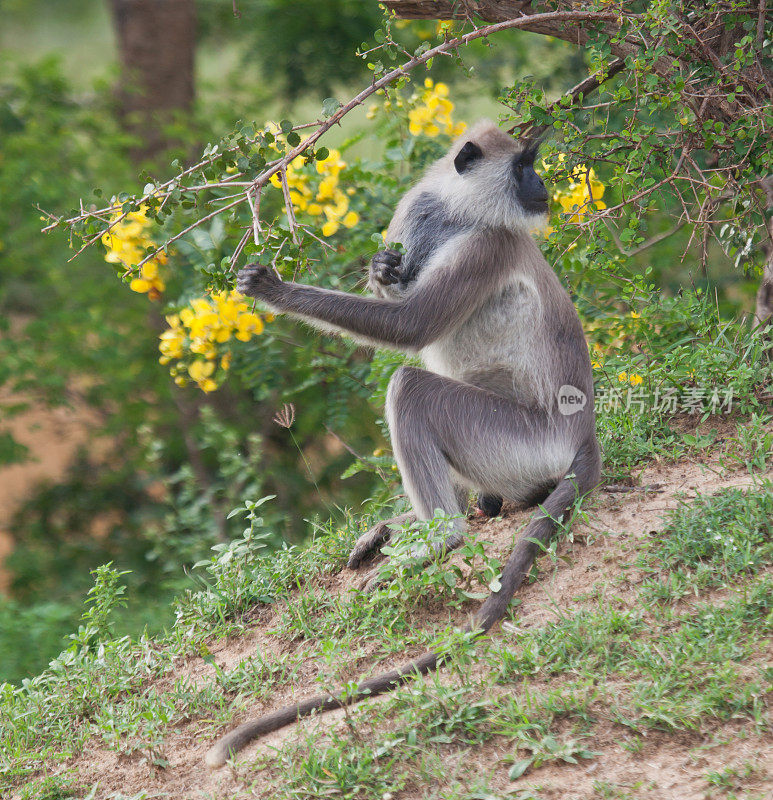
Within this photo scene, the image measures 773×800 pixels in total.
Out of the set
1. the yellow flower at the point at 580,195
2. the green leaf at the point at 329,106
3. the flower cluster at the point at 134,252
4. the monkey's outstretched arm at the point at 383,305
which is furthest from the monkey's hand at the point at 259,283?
the yellow flower at the point at 580,195

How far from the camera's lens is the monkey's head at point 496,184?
11.6ft

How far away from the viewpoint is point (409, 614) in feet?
10.3

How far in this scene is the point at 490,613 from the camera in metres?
2.91

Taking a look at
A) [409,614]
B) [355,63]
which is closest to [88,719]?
[409,614]

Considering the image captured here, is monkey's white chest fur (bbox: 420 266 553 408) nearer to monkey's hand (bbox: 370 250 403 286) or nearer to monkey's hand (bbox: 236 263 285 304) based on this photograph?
monkey's hand (bbox: 370 250 403 286)

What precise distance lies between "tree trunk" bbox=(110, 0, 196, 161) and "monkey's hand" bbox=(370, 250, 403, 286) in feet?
17.6

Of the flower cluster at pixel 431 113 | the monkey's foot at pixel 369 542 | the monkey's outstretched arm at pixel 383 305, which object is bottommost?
the monkey's foot at pixel 369 542

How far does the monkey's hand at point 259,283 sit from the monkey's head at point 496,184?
774mm

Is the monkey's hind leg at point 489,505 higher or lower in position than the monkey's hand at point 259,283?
lower

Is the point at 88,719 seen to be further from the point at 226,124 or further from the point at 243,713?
the point at 226,124

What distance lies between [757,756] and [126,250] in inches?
118

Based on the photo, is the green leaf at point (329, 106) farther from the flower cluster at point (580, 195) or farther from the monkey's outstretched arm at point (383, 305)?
the flower cluster at point (580, 195)

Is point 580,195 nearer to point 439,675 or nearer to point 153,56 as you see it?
point 439,675

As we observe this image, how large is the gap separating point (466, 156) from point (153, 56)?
18.6 ft
